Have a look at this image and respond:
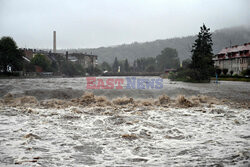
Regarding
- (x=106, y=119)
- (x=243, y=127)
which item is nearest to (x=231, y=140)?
(x=243, y=127)

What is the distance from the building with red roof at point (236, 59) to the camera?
6329cm

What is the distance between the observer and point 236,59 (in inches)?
2667

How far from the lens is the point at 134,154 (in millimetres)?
5664

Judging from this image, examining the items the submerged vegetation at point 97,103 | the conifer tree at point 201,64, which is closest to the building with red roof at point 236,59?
the conifer tree at point 201,64

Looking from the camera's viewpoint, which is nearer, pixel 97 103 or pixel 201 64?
pixel 97 103

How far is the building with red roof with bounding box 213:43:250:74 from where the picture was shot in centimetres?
6329

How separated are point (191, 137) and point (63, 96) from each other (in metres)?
11.9

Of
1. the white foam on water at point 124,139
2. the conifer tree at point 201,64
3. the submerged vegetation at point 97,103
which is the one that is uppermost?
the conifer tree at point 201,64

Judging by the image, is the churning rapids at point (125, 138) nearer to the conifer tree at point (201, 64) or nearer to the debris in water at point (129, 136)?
the debris in water at point (129, 136)

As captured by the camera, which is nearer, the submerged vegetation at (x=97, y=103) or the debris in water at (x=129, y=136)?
the debris in water at (x=129, y=136)

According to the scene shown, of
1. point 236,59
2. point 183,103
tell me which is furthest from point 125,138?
point 236,59

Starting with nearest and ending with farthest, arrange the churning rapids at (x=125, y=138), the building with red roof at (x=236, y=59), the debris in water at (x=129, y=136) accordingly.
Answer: the churning rapids at (x=125, y=138) < the debris in water at (x=129, y=136) < the building with red roof at (x=236, y=59)

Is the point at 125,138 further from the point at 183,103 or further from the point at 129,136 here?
the point at 183,103

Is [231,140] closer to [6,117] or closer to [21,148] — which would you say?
[21,148]
